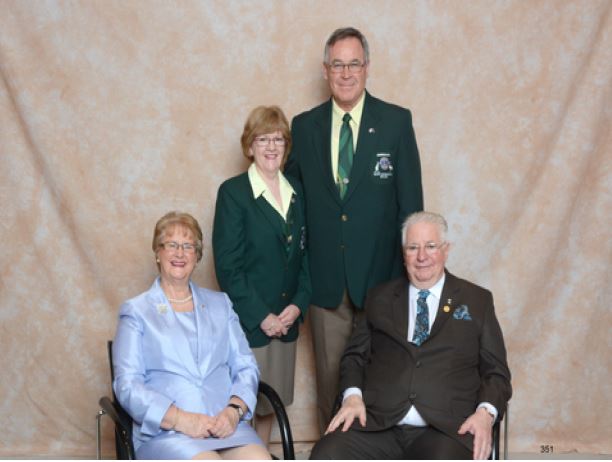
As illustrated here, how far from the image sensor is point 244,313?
3.68m

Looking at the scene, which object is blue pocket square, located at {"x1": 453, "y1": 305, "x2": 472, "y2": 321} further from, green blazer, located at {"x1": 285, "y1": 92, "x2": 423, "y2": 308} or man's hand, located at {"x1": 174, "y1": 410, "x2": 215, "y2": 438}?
man's hand, located at {"x1": 174, "y1": 410, "x2": 215, "y2": 438}

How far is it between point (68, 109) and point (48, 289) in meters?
0.93

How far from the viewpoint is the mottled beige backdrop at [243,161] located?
452 centimetres

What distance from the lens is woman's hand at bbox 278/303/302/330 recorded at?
3.77m

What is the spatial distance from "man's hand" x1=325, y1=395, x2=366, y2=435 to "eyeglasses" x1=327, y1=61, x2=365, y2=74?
53.7 inches

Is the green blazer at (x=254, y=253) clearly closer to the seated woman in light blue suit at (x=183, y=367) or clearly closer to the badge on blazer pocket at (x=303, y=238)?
the badge on blazer pocket at (x=303, y=238)

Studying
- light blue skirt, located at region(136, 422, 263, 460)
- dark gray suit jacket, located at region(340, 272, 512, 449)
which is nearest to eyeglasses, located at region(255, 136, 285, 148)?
dark gray suit jacket, located at region(340, 272, 512, 449)

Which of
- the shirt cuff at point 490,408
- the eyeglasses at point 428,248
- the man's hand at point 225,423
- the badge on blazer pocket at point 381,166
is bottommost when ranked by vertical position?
the man's hand at point 225,423

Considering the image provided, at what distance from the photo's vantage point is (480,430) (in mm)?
3145

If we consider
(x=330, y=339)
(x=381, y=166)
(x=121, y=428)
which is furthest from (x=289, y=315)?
(x=121, y=428)

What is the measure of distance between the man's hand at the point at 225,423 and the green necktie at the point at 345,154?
106cm

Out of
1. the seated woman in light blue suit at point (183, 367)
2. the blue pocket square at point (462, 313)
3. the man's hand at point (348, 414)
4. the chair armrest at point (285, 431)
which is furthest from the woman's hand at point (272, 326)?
the blue pocket square at point (462, 313)

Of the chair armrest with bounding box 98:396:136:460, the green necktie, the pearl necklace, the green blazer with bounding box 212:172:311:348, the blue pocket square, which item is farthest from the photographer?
the green necktie

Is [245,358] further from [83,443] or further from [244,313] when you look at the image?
[83,443]
